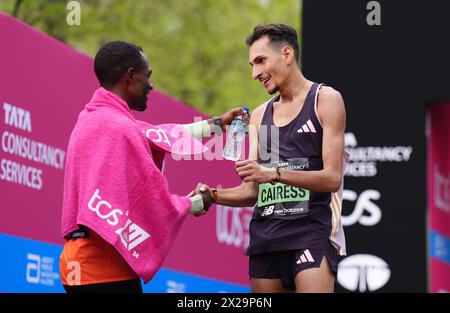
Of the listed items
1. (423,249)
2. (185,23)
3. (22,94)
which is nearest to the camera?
(22,94)

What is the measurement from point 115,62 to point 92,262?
1.15 m

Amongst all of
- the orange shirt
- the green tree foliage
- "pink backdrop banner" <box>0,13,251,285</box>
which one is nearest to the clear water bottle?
the orange shirt

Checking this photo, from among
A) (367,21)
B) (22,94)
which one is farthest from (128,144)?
(367,21)

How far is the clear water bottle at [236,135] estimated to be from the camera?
6.21m

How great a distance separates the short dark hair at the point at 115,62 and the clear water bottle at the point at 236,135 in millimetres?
902

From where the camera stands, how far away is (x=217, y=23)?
74.1ft

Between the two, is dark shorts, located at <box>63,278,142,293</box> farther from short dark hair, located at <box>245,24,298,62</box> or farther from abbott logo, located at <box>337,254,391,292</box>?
abbott logo, located at <box>337,254,391,292</box>

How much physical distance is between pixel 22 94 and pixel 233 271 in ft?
15.9

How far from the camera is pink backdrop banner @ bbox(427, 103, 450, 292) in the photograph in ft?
37.2

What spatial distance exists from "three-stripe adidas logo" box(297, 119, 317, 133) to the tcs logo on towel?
119 cm

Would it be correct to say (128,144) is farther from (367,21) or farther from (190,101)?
(190,101)

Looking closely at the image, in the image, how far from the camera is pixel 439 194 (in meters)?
11.8

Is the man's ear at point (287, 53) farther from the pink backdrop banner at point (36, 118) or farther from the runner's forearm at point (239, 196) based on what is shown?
the pink backdrop banner at point (36, 118)

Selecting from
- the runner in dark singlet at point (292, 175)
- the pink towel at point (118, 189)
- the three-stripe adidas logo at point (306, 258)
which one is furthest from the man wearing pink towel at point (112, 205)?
the three-stripe adidas logo at point (306, 258)
